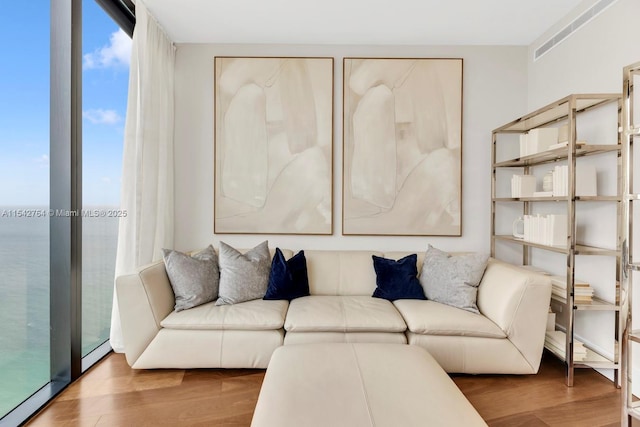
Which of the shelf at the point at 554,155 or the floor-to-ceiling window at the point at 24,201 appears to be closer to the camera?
the floor-to-ceiling window at the point at 24,201

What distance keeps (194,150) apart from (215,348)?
1.91 metres

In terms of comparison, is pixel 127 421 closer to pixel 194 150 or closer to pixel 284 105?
pixel 194 150

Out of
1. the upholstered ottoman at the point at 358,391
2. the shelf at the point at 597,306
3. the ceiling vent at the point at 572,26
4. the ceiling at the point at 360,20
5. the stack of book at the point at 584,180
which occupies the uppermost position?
the ceiling at the point at 360,20

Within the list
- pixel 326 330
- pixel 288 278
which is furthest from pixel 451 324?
pixel 288 278

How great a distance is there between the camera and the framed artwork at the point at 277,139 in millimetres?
3322

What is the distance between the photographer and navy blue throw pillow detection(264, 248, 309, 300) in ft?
9.08

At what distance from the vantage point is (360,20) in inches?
115

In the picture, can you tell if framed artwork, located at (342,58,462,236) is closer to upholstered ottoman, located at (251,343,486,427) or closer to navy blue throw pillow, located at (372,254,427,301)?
navy blue throw pillow, located at (372,254,427,301)

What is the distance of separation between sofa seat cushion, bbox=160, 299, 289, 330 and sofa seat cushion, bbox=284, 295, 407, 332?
0.11 m

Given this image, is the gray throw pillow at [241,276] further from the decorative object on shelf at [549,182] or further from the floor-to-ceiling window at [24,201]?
the decorative object on shelf at [549,182]

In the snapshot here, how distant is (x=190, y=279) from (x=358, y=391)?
5.20ft

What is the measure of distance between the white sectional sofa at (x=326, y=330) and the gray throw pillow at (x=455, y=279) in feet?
0.50

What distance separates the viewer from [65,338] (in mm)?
2242

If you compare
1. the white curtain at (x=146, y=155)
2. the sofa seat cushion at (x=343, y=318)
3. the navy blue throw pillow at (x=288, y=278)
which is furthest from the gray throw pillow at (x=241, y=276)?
the white curtain at (x=146, y=155)
